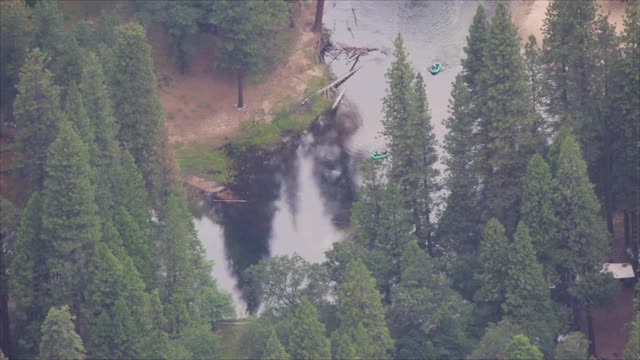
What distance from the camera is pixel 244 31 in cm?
16025

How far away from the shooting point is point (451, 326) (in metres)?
130

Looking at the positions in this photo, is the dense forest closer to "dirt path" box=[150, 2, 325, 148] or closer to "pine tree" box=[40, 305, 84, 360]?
"pine tree" box=[40, 305, 84, 360]

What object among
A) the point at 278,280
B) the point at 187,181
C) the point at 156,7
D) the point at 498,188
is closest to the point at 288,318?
the point at 278,280

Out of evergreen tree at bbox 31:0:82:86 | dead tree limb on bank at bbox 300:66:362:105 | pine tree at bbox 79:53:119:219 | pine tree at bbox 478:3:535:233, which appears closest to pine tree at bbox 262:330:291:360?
pine tree at bbox 79:53:119:219

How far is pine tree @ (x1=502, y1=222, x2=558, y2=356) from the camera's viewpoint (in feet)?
420

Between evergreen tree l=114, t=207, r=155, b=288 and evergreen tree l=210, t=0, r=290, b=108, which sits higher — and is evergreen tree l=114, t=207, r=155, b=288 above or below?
below

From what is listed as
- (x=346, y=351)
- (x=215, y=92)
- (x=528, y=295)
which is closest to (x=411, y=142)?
(x=528, y=295)

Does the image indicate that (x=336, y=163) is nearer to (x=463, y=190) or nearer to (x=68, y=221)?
(x=463, y=190)

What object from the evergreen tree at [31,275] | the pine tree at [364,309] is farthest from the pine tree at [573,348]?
the evergreen tree at [31,275]

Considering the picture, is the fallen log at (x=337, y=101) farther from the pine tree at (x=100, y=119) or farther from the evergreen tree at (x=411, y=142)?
the pine tree at (x=100, y=119)

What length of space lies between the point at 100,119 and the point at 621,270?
102 ft

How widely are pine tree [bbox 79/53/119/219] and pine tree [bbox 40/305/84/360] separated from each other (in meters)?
13.0

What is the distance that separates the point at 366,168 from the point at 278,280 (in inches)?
334

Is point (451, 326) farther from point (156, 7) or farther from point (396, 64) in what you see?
point (156, 7)
